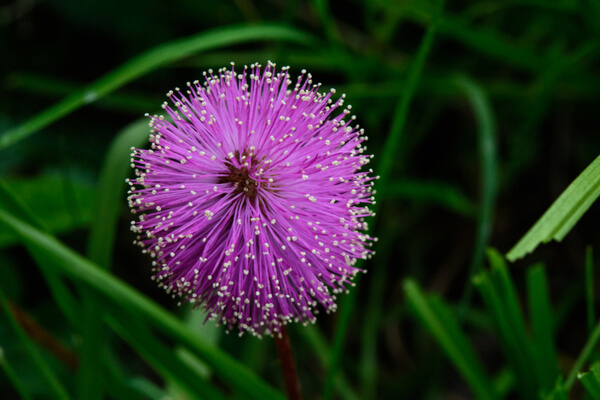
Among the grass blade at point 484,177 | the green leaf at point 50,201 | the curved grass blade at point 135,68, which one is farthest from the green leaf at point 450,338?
the green leaf at point 50,201

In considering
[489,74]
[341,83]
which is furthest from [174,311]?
[489,74]

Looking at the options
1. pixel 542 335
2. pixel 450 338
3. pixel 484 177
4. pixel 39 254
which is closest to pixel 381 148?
pixel 484 177

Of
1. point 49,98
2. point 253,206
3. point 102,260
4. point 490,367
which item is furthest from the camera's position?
point 49,98

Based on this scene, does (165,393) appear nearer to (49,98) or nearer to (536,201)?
(49,98)

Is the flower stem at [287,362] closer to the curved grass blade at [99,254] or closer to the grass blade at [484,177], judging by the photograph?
the curved grass blade at [99,254]

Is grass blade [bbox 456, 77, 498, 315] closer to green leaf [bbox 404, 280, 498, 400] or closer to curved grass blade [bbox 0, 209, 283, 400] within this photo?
green leaf [bbox 404, 280, 498, 400]

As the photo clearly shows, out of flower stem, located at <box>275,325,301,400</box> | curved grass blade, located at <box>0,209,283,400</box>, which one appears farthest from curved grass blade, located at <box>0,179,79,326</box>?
flower stem, located at <box>275,325,301,400</box>
